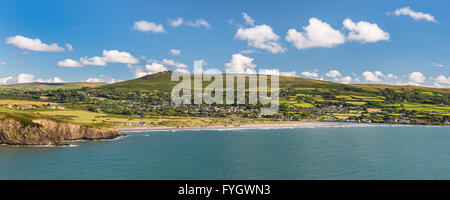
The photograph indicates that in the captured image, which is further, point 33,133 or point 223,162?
point 33,133

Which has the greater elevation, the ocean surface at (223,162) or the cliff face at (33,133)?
the cliff face at (33,133)

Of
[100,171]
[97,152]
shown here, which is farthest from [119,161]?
[97,152]

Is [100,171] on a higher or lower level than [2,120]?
lower

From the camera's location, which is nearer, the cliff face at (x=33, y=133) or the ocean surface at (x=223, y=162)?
the ocean surface at (x=223, y=162)

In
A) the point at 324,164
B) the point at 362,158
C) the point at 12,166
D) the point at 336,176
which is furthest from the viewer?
the point at 362,158

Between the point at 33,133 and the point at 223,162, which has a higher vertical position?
the point at 33,133

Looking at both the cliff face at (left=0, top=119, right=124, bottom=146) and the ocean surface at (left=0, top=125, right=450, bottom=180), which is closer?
the ocean surface at (left=0, top=125, right=450, bottom=180)

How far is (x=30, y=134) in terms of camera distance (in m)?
92.0

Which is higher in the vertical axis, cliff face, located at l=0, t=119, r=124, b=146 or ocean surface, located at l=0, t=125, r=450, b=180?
cliff face, located at l=0, t=119, r=124, b=146

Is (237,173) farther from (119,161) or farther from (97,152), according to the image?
(97,152)
